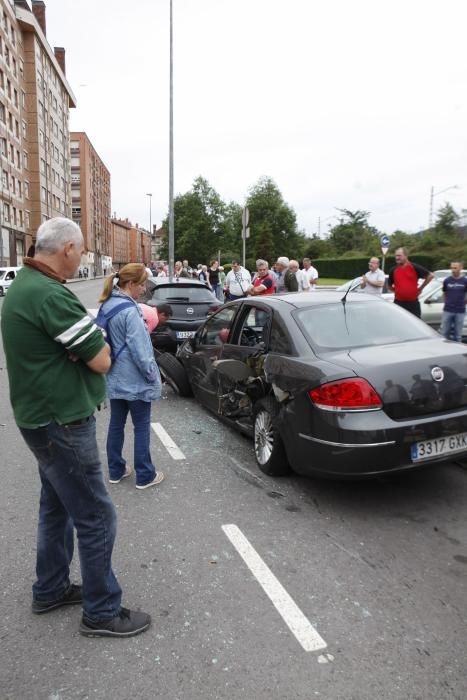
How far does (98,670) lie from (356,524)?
2.00 metres

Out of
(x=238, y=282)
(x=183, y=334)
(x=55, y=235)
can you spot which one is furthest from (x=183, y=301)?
(x=55, y=235)

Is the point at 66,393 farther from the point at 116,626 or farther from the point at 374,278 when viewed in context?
the point at 374,278

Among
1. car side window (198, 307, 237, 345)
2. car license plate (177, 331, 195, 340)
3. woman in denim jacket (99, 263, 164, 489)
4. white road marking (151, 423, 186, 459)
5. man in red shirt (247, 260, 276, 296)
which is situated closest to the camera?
woman in denim jacket (99, 263, 164, 489)

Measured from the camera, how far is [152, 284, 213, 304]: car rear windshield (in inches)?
407

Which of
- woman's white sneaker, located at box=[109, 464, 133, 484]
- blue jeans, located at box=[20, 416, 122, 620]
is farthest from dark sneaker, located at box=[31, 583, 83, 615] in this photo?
woman's white sneaker, located at box=[109, 464, 133, 484]

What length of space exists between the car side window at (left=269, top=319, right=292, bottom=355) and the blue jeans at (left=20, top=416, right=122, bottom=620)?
2164 mm

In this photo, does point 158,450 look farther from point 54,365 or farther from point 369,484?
point 54,365

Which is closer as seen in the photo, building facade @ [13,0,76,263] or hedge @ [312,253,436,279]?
hedge @ [312,253,436,279]

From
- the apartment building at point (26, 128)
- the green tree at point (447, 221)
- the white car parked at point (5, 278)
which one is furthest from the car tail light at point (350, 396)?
the green tree at point (447, 221)

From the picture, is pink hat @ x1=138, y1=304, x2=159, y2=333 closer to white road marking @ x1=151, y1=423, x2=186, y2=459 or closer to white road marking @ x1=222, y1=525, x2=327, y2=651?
white road marking @ x1=151, y1=423, x2=186, y2=459

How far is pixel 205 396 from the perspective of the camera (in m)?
6.25

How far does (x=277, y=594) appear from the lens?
2.95m

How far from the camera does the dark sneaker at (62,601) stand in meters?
2.82

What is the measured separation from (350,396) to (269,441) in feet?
3.47
